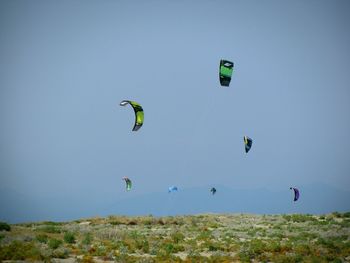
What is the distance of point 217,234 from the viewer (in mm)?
29547

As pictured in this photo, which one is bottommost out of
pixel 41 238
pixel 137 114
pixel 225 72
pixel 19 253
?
pixel 19 253

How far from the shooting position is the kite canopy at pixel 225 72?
29109 millimetres

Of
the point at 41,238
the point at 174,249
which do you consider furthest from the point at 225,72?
the point at 41,238

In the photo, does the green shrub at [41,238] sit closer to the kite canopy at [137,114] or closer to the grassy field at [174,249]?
the grassy field at [174,249]

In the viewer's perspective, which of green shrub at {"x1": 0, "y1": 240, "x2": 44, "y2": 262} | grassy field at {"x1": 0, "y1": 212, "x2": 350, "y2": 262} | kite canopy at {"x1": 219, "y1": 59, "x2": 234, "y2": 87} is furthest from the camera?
kite canopy at {"x1": 219, "y1": 59, "x2": 234, "y2": 87}

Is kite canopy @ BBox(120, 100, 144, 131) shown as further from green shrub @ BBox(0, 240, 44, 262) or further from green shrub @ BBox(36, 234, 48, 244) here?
green shrub @ BBox(0, 240, 44, 262)

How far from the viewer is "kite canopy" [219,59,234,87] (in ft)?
95.5

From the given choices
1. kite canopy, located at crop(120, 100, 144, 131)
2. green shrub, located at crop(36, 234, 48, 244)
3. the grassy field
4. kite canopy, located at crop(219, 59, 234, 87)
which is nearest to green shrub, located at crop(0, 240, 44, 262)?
the grassy field

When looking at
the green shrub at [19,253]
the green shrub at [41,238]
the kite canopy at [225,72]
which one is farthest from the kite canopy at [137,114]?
the green shrub at [19,253]

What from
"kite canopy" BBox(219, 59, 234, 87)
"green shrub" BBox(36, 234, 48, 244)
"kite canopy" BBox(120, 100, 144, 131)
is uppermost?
"kite canopy" BBox(219, 59, 234, 87)

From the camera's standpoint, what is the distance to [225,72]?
29.4m

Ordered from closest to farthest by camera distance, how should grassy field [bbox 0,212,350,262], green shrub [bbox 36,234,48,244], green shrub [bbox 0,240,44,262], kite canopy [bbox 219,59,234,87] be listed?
1. green shrub [bbox 0,240,44,262]
2. grassy field [bbox 0,212,350,262]
3. green shrub [bbox 36,234,48,244]
4. kite canopy [bbox 219,59,234,87]

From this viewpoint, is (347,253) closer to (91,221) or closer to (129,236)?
(129,236)

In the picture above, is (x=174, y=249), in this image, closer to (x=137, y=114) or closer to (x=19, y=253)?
(x=19, y=253)
